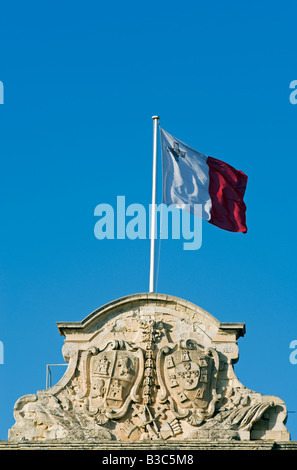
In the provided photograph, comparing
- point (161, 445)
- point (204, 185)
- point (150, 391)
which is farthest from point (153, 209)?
point (161, 445)

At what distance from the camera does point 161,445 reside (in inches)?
1325

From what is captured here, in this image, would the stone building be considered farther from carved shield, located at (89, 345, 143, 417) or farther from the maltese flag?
the maltese flag

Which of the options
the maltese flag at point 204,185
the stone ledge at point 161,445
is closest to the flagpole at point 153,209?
the maltese flag at point 204,185

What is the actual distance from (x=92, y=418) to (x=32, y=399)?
159 centimetres

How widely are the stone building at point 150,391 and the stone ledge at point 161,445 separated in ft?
0.08

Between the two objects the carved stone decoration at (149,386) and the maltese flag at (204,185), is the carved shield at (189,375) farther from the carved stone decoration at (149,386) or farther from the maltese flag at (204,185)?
the maltese flag at (204,185)

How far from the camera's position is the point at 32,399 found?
35.1 m

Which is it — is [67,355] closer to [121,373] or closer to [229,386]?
[121,373]

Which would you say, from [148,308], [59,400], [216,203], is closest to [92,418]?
[59,400]

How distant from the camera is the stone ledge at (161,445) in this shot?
3356cm

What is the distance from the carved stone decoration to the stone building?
2 cm

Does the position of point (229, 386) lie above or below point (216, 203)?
below

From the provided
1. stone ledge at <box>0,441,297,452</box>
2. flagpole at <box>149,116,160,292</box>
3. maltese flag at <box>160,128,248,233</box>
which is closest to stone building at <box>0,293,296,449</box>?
stone ledge at <box>0,441,297,452</box>

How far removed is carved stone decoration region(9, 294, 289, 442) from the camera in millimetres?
34406
